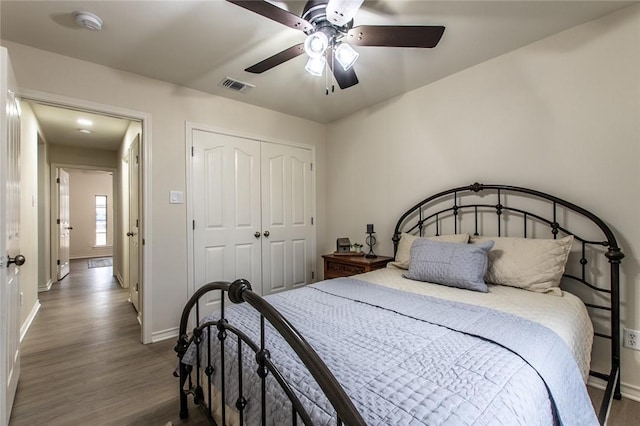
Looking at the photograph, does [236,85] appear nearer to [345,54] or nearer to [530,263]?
[345,54]

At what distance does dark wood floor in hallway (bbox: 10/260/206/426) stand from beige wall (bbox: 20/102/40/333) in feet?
0.71

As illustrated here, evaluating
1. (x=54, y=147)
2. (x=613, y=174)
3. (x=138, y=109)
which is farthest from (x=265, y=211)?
(x=54, y=147)

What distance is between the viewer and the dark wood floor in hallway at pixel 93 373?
175cm

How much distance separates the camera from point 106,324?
10.3 ft

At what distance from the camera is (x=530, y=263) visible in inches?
75.4

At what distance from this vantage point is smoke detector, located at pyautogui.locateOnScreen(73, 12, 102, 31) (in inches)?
72.3

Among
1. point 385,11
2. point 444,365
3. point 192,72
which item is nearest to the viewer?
point 444,365

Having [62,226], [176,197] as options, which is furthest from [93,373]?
[62,226]

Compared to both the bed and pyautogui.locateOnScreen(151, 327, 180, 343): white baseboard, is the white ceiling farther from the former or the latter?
pyautogui.locateOnScreen(151, 327, 180, 343): white baseboard

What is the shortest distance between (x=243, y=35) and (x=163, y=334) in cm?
265

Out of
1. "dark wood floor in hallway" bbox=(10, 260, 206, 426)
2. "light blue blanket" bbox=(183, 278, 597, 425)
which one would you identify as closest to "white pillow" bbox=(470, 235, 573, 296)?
"light blue blanket" bbox=(183, 278, 597, 425)

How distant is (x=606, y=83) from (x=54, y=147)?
7277 millimetres

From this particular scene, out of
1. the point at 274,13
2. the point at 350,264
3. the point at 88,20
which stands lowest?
the point at 350,264

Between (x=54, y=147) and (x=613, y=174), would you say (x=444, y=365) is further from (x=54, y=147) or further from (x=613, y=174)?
(x=54, y=147)
